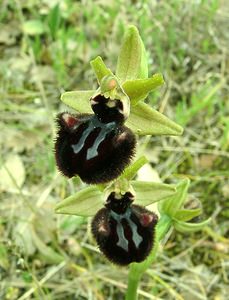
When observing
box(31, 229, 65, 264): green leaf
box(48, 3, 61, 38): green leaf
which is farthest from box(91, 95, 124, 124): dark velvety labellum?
box(48, 3, 61, 38): green leaf

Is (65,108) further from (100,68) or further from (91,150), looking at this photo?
(91,150)

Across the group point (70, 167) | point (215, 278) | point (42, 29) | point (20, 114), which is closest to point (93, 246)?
point (215, 278)

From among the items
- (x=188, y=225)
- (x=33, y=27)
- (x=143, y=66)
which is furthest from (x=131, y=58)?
(x=33, y=27)

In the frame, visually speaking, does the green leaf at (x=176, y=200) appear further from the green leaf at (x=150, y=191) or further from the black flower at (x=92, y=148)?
the black flower at (x=92, y=148)

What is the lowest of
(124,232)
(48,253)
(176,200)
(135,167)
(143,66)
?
(48,253)

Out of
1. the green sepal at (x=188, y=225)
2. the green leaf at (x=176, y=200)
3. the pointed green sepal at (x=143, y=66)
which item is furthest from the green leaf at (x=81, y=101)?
the green sepal at (x=188, y=225)

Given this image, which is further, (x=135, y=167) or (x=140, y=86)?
(x=135, y=167)

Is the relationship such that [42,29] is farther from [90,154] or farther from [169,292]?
[90,154]

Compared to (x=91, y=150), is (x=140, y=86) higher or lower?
higher
